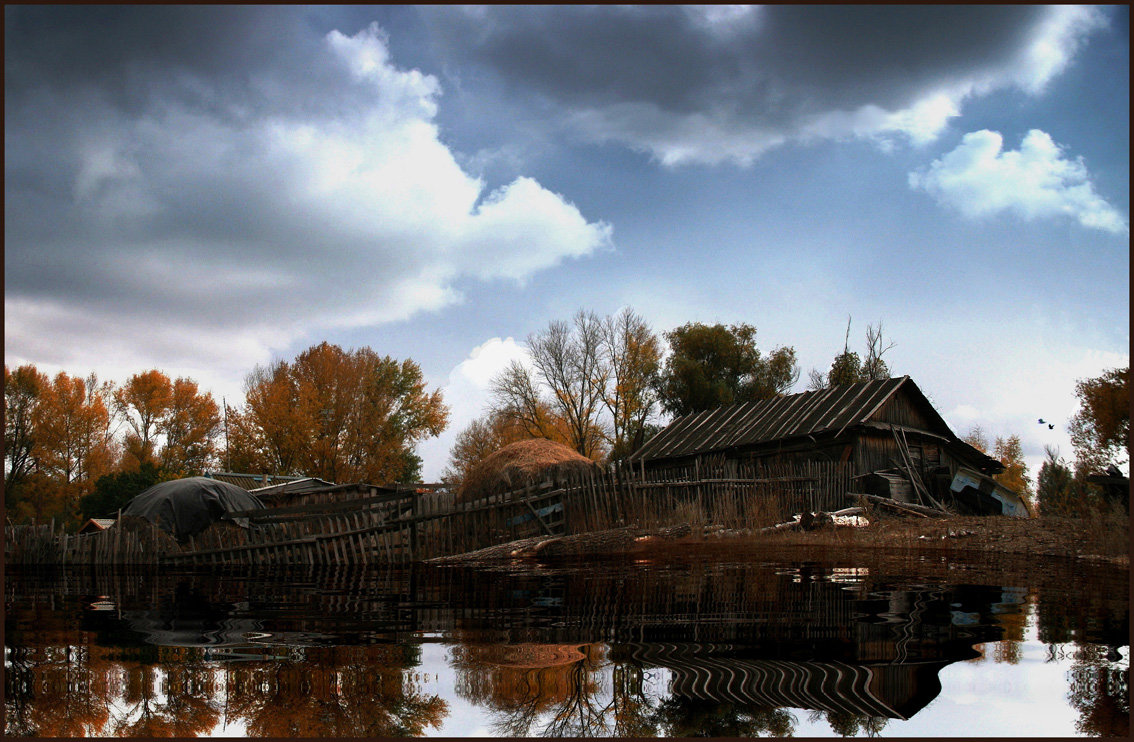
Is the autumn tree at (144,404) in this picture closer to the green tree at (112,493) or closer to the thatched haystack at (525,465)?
the green tree at (112,493)

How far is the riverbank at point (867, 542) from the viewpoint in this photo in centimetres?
1066

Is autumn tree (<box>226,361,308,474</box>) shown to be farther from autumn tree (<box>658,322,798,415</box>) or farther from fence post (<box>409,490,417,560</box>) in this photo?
fence post (<box>409,490,417,560</box>)

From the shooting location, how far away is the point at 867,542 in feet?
43.7

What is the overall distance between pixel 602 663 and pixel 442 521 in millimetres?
11784

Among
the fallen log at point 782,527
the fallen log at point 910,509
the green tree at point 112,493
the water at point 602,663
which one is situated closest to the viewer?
the water at point 602,663

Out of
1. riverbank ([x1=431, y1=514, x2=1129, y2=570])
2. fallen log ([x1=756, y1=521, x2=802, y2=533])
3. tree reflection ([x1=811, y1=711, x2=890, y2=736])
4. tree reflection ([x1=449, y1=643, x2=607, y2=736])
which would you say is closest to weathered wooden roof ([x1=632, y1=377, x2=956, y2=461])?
fallen log ([x1=756, y1=521, x2=802, y2=533])

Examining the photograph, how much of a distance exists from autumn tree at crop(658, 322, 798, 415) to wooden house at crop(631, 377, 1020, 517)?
1339 centimetres

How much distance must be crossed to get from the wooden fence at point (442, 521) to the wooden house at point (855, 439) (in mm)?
3090

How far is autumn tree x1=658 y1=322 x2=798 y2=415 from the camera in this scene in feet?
138

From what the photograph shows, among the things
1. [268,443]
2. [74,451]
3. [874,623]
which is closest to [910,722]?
[874,623]

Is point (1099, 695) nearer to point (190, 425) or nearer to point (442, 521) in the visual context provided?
point (442, 521)

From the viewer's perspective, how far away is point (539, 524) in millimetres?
15695

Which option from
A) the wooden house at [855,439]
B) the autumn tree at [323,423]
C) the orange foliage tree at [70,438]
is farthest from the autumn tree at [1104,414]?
the orange foliage tree at [70,438]

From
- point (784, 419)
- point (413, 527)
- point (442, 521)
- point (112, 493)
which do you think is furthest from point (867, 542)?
point (112, 493)
